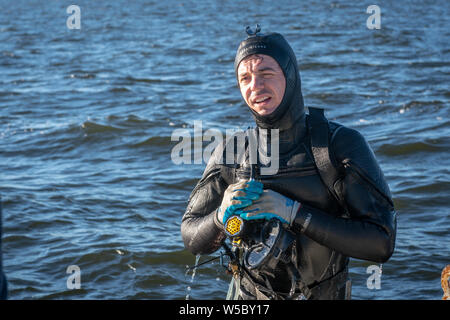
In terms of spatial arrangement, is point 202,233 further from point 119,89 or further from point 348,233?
point 119,89

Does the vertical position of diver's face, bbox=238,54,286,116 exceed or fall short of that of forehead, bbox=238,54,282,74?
it falls short

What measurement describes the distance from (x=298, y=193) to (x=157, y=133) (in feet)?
32.5

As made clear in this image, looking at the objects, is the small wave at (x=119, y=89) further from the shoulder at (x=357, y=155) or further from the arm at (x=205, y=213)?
the shoulder at (x=357, y=155)

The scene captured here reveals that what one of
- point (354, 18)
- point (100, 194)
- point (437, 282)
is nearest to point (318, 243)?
point (437, 282)

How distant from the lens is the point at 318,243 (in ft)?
12.3

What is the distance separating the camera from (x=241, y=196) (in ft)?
11.5

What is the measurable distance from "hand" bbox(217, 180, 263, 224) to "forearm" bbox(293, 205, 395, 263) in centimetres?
26

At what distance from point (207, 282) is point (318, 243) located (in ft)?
14.1

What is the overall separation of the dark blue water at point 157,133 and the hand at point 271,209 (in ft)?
13.0

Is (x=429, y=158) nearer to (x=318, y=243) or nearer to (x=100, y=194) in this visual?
(x=100, y=194)

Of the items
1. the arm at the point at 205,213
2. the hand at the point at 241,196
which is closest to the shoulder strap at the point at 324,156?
the hand at the point at 241,196

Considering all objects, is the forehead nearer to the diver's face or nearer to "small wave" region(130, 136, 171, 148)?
the diver's face

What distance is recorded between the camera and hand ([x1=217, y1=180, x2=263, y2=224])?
3520 mm

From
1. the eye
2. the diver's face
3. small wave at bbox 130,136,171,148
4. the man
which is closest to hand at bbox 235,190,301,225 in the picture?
the man
